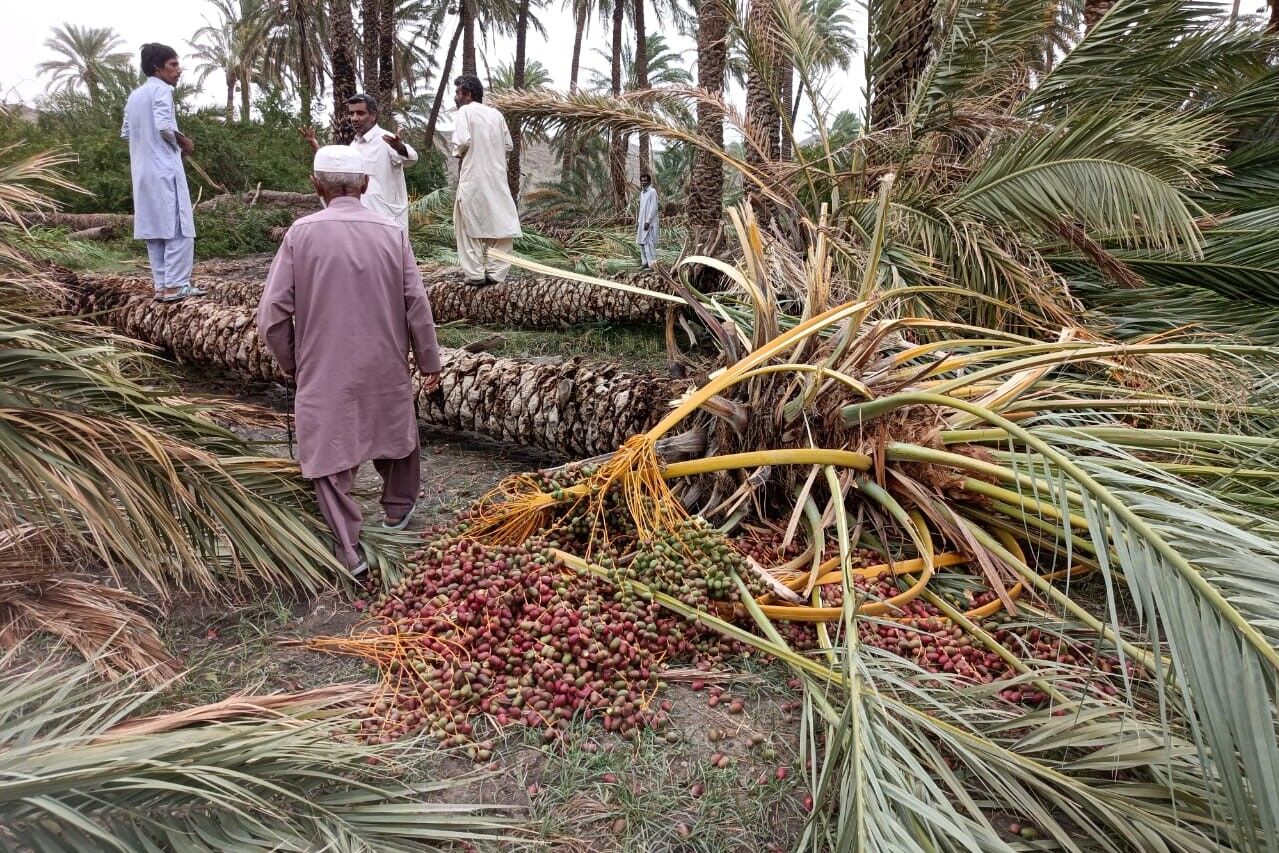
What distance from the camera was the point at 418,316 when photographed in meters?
3.66

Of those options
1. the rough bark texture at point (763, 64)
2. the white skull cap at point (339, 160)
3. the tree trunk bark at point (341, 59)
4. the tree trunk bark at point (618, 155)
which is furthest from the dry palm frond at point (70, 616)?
the tree trunk bark at point (618, 155)

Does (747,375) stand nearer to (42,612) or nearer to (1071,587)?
(1071,587)

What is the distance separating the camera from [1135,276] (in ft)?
15.0

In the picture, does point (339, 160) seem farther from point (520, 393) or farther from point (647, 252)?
point (647, 252)

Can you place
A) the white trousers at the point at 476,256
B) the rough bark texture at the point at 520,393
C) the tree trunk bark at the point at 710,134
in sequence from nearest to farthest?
the rough bark texture at the point at 520,393, the white trousers at the point at 476,256, the tree trunk bark at the point at 710,134

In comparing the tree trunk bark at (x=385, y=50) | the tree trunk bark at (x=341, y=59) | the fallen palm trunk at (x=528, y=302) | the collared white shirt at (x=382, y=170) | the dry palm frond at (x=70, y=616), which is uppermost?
the tree trunk bark at (x=385, y=50)

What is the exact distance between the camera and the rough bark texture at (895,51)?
17.1 ft

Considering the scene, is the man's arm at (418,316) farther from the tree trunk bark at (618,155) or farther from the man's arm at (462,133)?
the tree trunk bark at (618,155)

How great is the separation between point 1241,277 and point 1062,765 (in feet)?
11.4

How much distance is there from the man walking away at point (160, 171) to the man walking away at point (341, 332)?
14.0 ft

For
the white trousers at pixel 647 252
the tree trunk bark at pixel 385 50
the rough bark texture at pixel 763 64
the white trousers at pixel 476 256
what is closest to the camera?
the rough bark texture at pixel 763 64

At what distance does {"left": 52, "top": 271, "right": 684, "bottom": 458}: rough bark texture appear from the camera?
414 cm

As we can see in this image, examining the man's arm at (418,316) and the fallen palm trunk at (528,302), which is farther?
the fallen palm trunk at (528,302)

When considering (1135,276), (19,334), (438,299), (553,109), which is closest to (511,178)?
(438,299)
